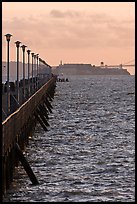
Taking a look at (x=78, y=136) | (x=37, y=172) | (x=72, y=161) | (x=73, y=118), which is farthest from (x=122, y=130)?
(x=37, y=172)

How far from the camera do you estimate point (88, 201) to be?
20.2 m

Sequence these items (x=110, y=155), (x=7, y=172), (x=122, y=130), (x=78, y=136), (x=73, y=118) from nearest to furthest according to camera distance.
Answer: (x=7, y=172), (x=110, y=155), (x=78, y=136), (x=122, y=130), (x=73, y=118)

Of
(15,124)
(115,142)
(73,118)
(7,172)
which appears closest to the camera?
(7,172)

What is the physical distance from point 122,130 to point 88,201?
24.9 metres

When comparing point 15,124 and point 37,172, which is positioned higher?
point 15,124

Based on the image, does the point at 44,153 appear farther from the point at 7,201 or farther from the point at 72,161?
the point at 7,201

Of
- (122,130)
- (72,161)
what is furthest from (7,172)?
(122,130)

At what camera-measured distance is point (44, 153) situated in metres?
31.4

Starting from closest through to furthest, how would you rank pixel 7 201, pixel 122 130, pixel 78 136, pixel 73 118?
pixel 7 201, pixel 78 136, pixel 122 130, pixel 73 118

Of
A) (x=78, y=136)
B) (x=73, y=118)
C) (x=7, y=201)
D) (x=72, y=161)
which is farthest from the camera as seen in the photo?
(x=73, y=118)

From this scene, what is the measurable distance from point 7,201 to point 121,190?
4124 mm

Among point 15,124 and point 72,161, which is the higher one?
point 15,124

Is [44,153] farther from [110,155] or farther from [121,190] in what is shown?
[121,190]

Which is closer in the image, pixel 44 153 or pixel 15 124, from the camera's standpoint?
pixel 15 124
